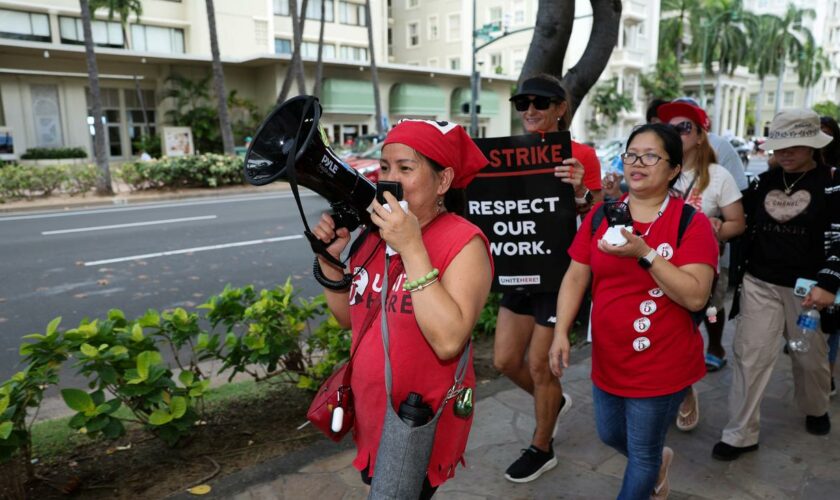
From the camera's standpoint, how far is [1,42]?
909 inches

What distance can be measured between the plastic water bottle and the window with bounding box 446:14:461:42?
4468 cm

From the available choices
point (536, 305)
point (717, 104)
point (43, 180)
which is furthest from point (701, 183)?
point (717, 104)

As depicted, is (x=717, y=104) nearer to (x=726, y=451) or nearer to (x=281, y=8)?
(x=281, y=8)

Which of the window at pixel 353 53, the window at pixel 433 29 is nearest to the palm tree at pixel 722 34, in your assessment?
the window at pixel 433 29

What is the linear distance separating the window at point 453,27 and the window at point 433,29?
100 centimetres

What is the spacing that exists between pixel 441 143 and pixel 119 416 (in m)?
2.77

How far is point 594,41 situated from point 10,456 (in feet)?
15.3

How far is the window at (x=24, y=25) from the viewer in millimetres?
27703

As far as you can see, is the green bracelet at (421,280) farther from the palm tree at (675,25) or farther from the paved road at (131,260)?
the palm tree at (675,25)

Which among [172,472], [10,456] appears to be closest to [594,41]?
[172,472]

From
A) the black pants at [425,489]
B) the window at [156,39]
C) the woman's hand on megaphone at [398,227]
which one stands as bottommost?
the black pants at [425,489]

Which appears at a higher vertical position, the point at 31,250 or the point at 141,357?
the point at 141,357

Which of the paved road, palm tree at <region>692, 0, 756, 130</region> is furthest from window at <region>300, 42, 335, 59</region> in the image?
palm tree at <region>692, 0, 756, 130</region>

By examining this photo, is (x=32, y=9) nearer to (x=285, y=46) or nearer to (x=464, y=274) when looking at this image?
(x=285, y=46)
